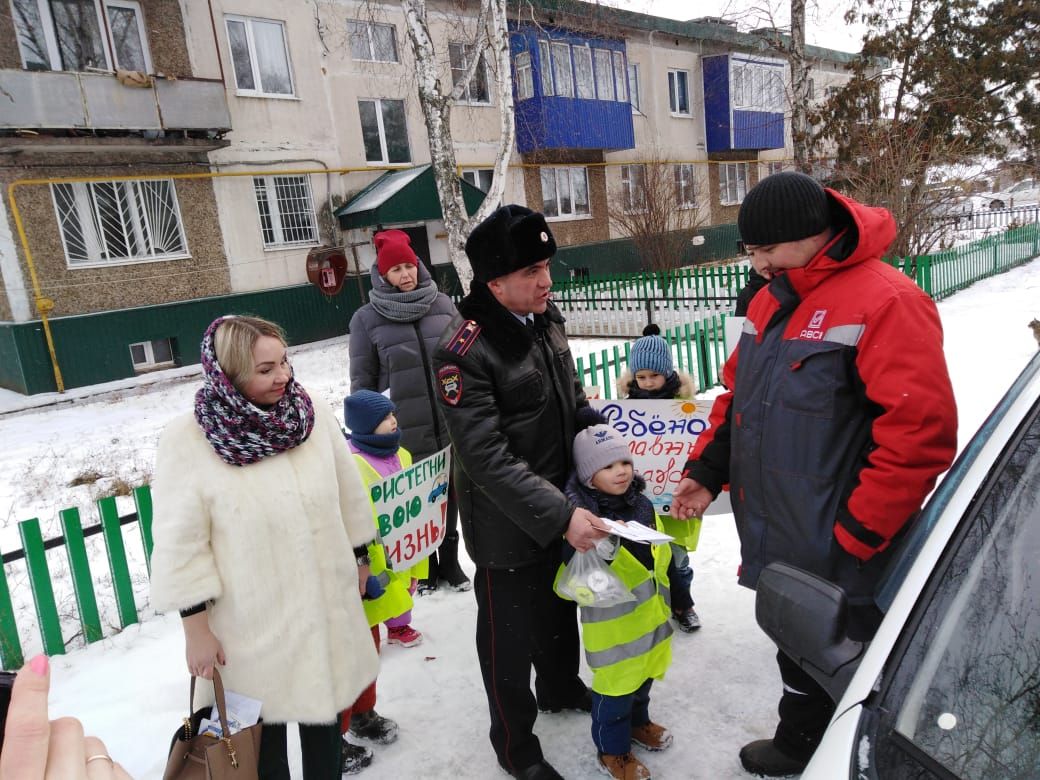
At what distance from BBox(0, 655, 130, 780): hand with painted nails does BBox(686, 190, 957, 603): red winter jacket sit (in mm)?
1882

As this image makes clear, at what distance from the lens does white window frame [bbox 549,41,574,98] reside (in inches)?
779

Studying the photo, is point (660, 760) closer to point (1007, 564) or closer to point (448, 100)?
point (1007, 564)

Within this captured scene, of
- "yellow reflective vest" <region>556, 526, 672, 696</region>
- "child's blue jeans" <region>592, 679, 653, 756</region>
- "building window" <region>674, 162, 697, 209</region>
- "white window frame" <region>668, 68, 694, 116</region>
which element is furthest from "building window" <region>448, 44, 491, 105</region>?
"child's blue jeans" <region>592, 679, 653, 756</region>

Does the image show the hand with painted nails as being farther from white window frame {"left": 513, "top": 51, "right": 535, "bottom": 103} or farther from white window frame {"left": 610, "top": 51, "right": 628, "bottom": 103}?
white window frame {"left": 610, "top": 51, "right": 628, "bottom": 103}

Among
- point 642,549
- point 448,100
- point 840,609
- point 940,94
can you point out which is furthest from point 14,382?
point 940,94

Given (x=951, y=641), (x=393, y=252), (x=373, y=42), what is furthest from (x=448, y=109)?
(x=951, y=641)

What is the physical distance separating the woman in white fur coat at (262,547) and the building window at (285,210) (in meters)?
14.3

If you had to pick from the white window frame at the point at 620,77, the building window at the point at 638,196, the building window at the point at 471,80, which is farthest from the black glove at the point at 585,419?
the white window frame at the point at 620,77

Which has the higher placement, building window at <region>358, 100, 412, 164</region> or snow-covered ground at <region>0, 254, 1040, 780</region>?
building window at <region>358, 100, 412, 164</region>

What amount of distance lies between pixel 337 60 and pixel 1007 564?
17.7 metres

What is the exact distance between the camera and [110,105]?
40.6 feet

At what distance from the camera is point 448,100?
34.2 feet

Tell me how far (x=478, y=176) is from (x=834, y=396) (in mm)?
18741

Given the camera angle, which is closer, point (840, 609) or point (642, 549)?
point (840, 609)
